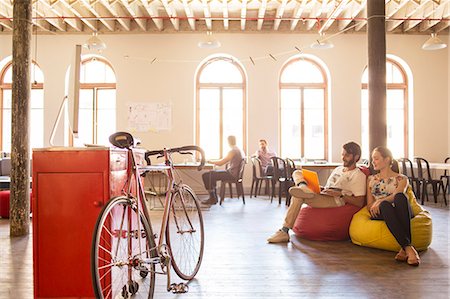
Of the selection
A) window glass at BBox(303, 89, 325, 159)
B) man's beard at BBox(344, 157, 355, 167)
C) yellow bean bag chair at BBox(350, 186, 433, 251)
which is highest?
window glass at BBox(303, 89, 325, 159)

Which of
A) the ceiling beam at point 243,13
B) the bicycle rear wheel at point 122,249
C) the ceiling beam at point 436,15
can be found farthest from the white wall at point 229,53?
the bicycle rear wheel at point 122,249

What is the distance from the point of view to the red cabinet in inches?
79.3

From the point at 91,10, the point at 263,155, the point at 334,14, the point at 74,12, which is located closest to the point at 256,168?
the point at 263,155

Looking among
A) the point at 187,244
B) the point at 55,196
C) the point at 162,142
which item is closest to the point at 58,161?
the point at 55,196

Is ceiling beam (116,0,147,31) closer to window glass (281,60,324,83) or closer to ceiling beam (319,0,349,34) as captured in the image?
window glass (281,60,324,83)

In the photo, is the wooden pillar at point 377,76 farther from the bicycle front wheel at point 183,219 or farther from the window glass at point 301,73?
the window glass at point 301,73

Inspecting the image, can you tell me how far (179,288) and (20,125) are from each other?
2886mm

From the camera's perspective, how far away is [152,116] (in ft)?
27.5

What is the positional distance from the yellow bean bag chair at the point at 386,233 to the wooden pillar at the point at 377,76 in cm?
93

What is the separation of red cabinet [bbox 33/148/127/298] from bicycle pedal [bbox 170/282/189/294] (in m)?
0.51

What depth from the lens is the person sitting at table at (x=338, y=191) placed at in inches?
143

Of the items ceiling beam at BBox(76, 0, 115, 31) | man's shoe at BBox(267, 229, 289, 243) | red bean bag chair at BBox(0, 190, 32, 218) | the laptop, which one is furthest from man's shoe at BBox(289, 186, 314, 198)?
ceiling beam at BBox(76, 0, 115, 31)

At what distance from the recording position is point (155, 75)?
8359 millimetres

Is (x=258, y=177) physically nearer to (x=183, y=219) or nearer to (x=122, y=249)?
(x=183, y=219)
